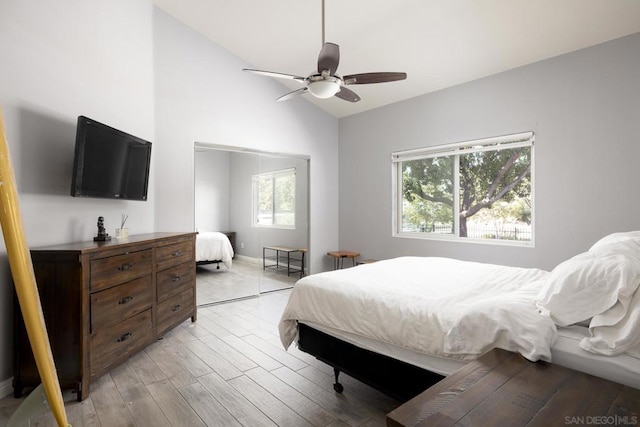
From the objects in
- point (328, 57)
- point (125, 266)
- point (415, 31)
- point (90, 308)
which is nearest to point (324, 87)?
point (328, 57)

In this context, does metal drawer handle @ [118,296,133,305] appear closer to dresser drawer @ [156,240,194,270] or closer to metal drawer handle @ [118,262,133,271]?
metal drawer handle @ [118,262,133,271]

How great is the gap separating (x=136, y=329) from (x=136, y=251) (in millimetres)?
590

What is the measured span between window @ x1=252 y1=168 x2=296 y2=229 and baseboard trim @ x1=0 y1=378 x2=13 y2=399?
9.61 feet

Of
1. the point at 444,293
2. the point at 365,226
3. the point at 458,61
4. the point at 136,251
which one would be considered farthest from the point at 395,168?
the point at 136,251

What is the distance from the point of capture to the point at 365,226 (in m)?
5.25

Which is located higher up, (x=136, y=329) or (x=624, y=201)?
(x=624, y=201)

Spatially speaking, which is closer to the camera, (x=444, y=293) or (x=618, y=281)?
(x=618, y=281)

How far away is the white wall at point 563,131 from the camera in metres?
3.01

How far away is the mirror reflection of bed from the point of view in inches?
164

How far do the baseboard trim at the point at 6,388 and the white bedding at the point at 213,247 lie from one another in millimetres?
2166

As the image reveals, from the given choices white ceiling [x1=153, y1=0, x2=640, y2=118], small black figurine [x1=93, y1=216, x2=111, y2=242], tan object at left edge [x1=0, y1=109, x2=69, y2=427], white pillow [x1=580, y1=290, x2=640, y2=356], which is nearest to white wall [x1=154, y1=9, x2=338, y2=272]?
white ceiling [x1=153, y1=0, x2=640, y2=118]

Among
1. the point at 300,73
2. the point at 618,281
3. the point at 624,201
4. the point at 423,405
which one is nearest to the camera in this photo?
the point at 423,405

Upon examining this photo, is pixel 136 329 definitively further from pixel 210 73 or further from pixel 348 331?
pixel 210 73

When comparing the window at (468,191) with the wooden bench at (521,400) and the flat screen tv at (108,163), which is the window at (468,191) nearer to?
the wooden bench at (521,400)
